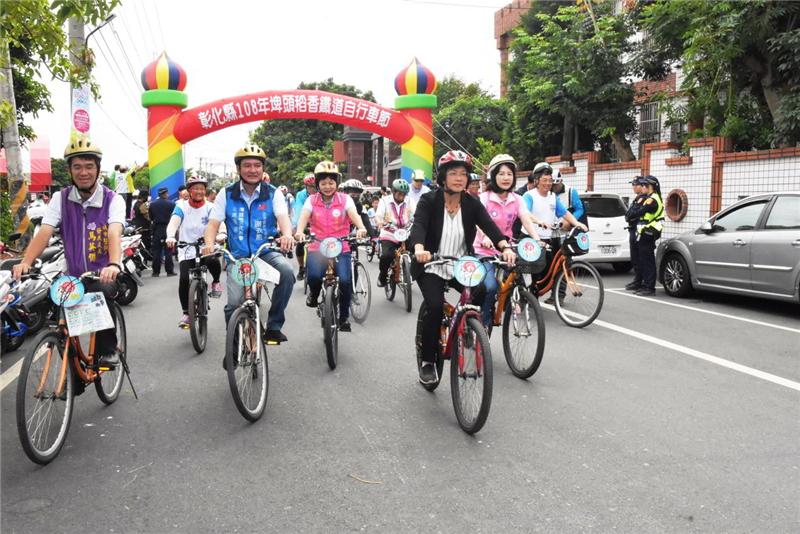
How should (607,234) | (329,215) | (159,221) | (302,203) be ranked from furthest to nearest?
(159,221)
(607,234)
(302,203)
(329,215)

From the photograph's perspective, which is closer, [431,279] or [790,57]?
[431,279]

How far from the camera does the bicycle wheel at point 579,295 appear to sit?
789 cm

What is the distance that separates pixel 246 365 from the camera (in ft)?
15.9

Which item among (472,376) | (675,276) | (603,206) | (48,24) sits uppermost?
(48,24)

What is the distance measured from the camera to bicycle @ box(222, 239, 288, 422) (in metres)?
4.60

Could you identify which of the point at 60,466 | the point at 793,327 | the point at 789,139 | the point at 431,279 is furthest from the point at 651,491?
the point at 789,139

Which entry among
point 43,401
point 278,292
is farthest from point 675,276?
point 43,401

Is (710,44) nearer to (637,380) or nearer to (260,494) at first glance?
(637,380)

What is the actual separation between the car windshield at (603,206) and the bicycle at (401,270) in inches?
193

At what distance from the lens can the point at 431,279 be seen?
492 centimetres

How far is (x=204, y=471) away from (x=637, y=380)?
3.55m

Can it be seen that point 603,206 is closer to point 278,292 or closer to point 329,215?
point 329,215

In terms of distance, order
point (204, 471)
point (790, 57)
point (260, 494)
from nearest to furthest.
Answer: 1. point (260, 494)
2. point (204, 471)
3. point (790, 57)

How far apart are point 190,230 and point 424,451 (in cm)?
496
